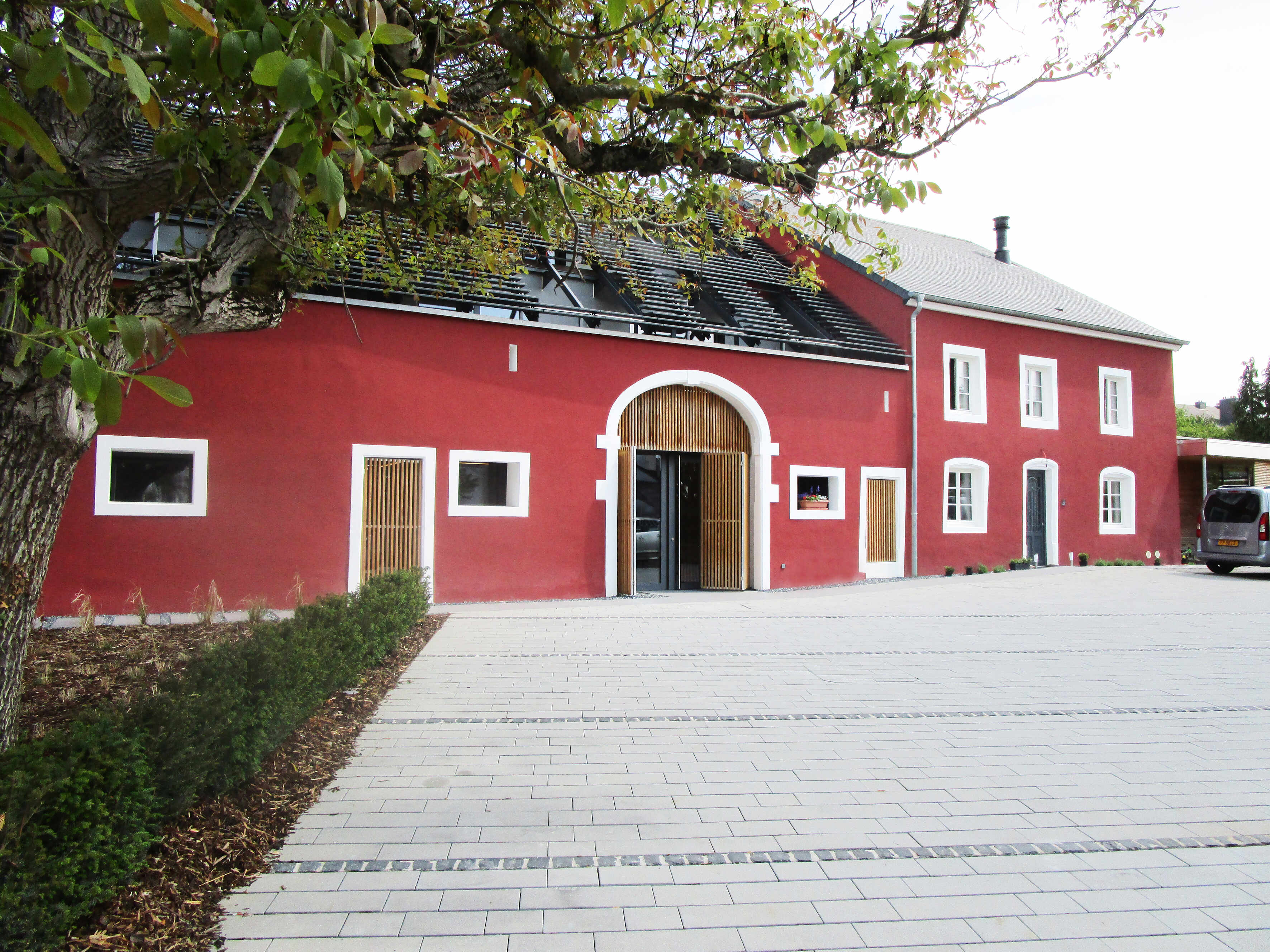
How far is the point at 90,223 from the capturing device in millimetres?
4137

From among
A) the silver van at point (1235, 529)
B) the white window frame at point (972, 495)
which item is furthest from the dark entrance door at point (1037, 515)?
the silver van at point (1235, 529)

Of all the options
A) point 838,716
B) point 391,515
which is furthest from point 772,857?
point 391,515

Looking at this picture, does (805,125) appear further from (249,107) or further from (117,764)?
(117,764)

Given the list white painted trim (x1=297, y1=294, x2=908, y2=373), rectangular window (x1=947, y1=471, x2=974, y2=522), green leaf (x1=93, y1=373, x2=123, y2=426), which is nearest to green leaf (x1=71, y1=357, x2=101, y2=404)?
green leaf (x1=93, y1=373, x2=123, y2=426)

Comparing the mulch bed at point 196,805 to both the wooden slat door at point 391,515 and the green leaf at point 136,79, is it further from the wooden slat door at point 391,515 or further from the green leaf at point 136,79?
the wooden slat door at point 391,515

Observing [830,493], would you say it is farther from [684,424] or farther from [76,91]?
[76,91]

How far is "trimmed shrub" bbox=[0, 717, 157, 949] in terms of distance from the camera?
7.84 ft

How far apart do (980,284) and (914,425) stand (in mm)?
5407

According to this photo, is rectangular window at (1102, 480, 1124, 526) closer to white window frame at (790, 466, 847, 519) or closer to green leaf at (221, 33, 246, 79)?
white window frame at (790, 466, 847, 519)

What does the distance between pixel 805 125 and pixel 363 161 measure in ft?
8.02

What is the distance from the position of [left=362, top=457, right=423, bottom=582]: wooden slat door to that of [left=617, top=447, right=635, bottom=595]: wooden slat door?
10.4 feet

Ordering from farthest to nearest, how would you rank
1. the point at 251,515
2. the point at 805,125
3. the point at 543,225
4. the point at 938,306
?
the point at 938,306 < the point at 251,515 < the point at 543,225 < the point at 805,125

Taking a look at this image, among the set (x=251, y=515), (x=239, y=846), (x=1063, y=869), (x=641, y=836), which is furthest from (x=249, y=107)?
(x=251, y=515)

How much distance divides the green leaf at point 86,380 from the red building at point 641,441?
877cm
